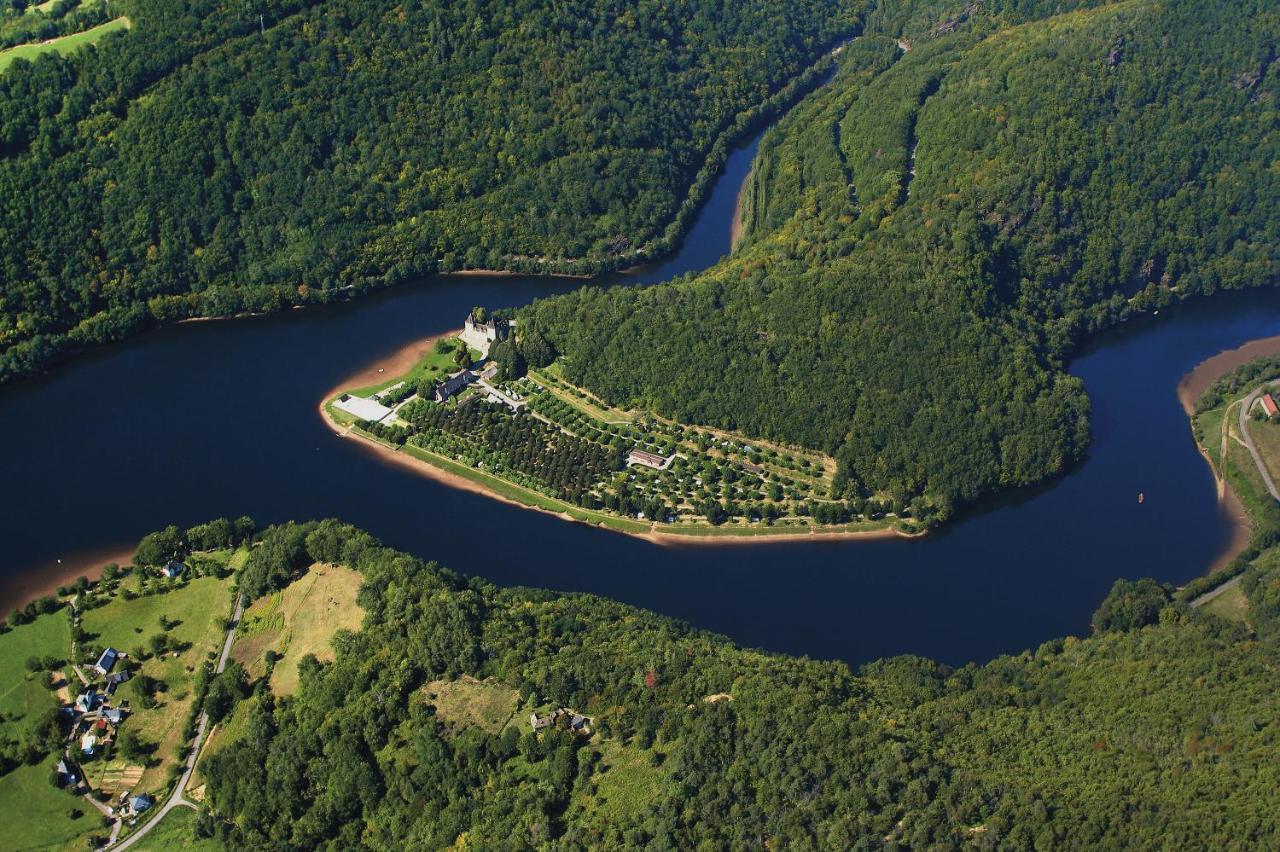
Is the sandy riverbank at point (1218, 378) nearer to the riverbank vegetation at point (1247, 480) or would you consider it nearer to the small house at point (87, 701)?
the riverbank vegetation at point (1247, 480)

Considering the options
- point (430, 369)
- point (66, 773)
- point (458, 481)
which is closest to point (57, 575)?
point (66, 773)

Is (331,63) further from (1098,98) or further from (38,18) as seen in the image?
(1098,98)

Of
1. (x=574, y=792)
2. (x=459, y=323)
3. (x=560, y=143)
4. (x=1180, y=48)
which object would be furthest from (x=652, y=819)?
(x=1180, y=48)

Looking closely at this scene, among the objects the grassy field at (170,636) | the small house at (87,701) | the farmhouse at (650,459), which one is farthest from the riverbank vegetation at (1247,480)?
the small house at (87,701)

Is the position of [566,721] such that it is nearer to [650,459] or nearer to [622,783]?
[622,783]

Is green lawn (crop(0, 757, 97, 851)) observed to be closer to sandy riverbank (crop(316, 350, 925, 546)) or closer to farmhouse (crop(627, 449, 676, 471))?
sandy riverbank (crop(316, 350, 925, 546))
